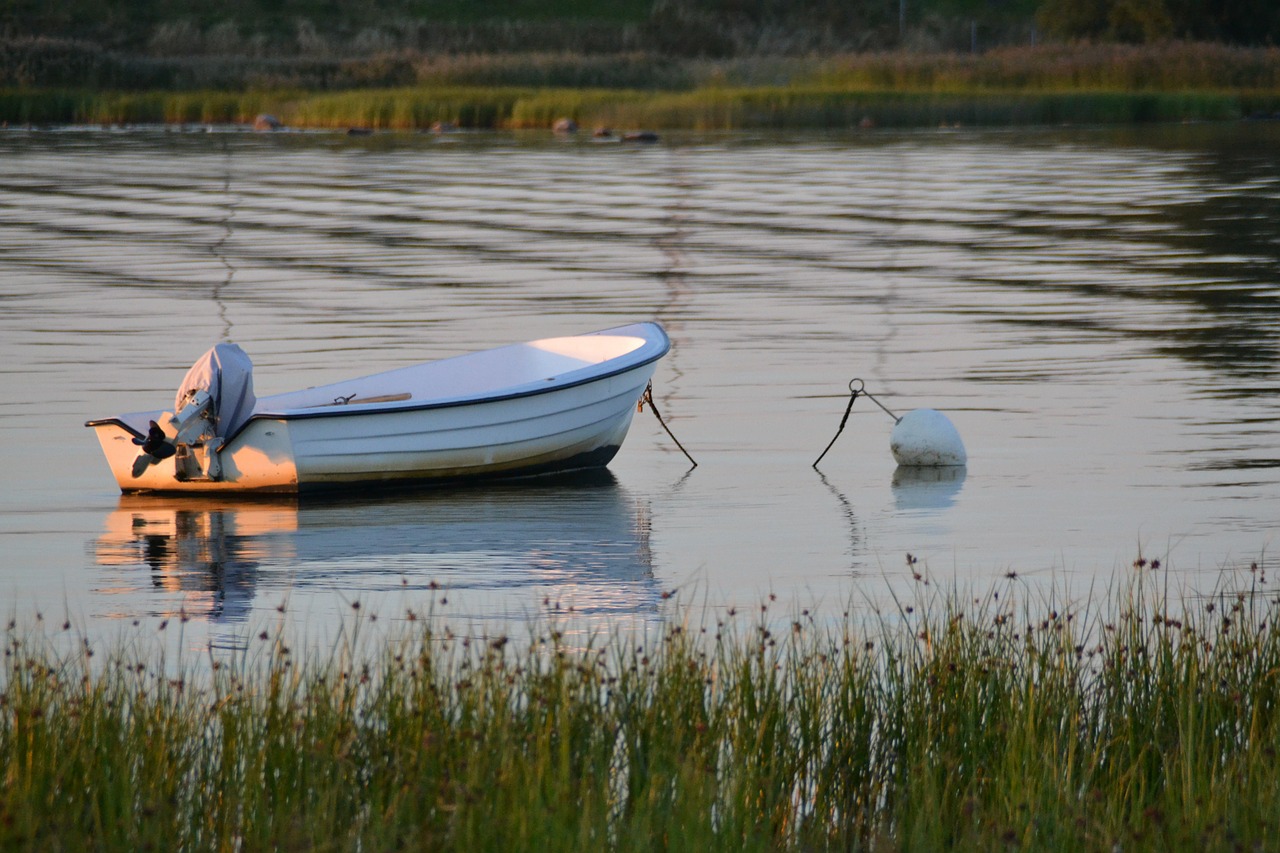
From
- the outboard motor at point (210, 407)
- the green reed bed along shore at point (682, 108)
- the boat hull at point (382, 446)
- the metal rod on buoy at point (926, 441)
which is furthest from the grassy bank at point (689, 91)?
the outboard motor at point (210, 407)

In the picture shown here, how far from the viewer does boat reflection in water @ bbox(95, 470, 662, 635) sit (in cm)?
1039

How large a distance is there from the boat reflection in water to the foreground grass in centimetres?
282

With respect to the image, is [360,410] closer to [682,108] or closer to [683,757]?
[683,757]

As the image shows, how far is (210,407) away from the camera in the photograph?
12781 mm

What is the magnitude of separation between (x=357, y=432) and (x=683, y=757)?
23.3 ft

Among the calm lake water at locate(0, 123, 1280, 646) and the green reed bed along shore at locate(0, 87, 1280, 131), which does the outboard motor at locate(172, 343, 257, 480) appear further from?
the green reed bed along shore at locate(0, 87, 1280, 131)

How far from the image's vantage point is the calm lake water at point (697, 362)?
11227 millimetres

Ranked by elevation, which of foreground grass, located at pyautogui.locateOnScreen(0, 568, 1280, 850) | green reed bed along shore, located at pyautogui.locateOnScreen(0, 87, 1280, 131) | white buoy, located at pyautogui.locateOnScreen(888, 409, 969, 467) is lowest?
white buoy, located at pyautogui.locateOnScreen(888, 409, 969, 467)

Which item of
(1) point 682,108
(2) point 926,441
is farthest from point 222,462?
(1) point 682,108

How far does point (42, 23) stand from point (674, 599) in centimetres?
9906

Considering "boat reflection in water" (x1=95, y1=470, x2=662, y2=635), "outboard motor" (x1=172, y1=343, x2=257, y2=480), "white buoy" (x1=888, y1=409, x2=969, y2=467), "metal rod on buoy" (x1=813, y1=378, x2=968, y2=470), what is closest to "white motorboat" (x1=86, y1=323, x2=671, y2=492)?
"outboard motor" (x1=172, y1=343, x2=257, y2=480)

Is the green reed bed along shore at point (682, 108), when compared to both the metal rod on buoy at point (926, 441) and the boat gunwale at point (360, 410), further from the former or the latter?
the boat gunwale at point (360, 410)

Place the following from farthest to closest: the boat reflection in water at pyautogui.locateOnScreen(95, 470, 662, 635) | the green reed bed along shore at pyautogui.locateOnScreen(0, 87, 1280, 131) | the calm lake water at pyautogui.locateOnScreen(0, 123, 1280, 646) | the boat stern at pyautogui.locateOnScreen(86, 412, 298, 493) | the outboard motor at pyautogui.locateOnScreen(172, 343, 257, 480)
Result: 1. the green reed bed along shore at pyautogui.locateOnScreen(0, 87, 1280, 131)
2. the boat stern at pyautogui.locateOnScreen(86, 412, 298, 493)
3. the outboard motor at pyautogui.locateOnScreen(172, 343, 257, 480)
4. the calm lake water at pyautogui.locateOnScreen(0, 123, 1280, 646)
5. the boat reflection in water at pyautogui.locateOnScreen(95, 470, 662, 635)

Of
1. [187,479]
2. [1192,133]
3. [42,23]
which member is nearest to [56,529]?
[187,479]
